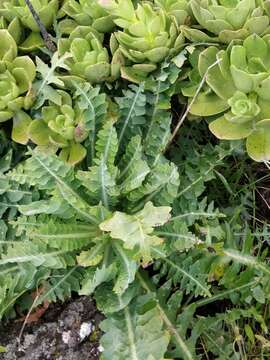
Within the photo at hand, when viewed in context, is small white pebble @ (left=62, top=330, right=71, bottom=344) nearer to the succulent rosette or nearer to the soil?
the soil

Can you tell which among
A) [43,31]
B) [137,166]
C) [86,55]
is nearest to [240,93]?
[137,166]

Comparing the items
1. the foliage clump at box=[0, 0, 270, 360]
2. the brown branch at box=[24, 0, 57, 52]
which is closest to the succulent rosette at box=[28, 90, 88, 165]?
the foliage clump at box=[0, 0, 270, 360]

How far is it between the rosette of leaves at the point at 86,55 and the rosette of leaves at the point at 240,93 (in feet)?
0.86

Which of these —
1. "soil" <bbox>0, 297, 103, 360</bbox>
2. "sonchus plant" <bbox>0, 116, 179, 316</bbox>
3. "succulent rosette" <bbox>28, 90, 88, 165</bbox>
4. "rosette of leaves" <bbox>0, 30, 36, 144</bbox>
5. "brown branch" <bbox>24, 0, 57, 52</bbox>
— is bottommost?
"soil" <bbox>0, 297, 103, 360</bbox>

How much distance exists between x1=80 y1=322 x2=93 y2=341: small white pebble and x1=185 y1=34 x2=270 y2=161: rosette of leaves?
0.63 meters

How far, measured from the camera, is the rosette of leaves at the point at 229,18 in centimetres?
169

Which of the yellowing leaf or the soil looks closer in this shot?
the yellowing leaf

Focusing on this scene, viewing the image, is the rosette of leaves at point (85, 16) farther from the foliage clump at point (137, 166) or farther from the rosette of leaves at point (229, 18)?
the rosette of leaves at point (229, 18)

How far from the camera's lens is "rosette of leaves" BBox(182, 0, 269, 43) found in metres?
1.69

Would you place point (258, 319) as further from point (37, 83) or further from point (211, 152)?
point (37, 83)

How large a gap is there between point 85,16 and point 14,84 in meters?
0.28

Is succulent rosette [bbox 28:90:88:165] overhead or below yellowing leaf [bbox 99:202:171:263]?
overhead

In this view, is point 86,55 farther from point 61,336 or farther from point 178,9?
point 61,336

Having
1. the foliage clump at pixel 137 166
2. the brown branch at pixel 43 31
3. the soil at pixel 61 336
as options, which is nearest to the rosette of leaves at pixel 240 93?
the foliage clump at pixel 137 166
